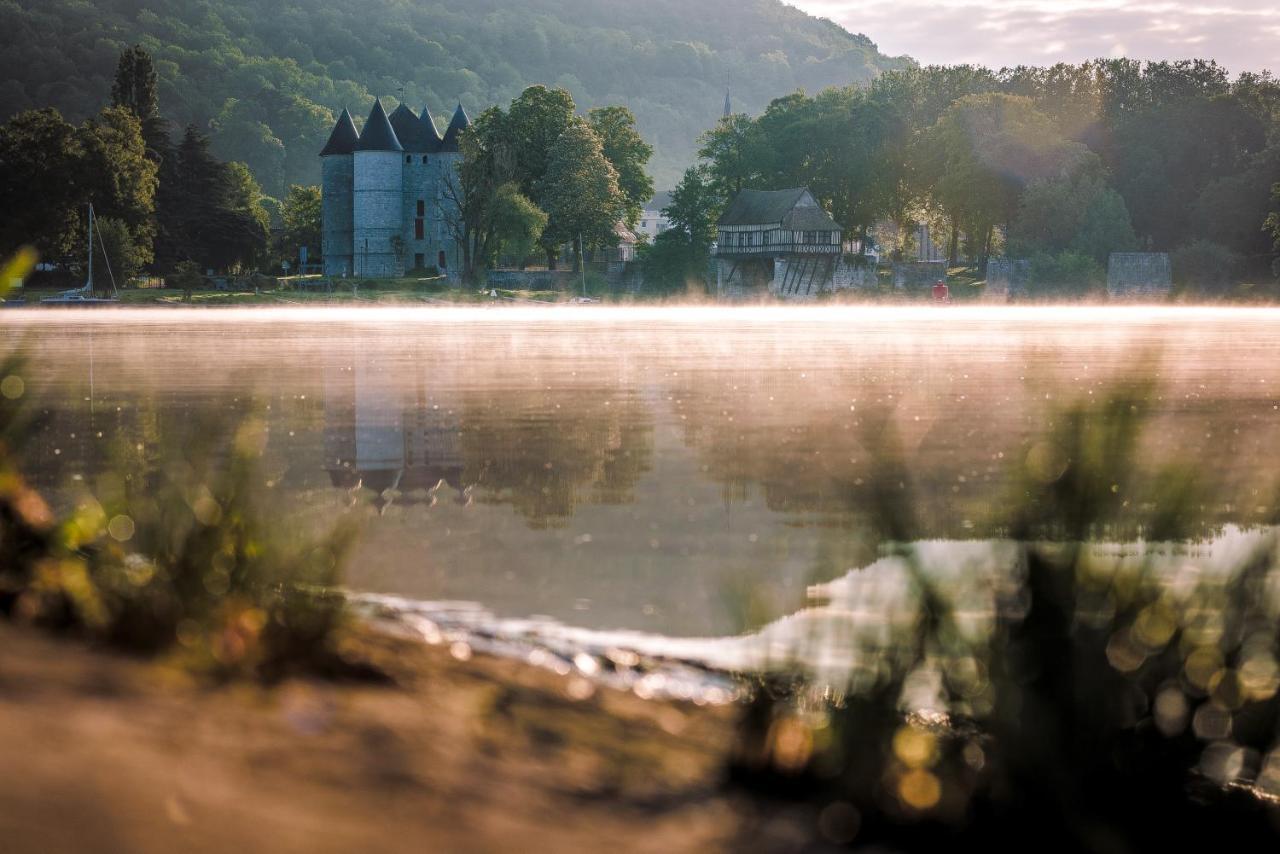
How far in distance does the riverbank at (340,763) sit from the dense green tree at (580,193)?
87772 millimetres

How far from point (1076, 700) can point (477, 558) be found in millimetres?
3908

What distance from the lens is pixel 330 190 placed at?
114 m

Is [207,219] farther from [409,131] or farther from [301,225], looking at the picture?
[301,225]

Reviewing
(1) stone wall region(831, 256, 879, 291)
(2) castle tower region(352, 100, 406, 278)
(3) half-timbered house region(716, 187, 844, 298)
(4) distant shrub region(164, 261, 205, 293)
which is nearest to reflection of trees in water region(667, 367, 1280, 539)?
(4) distant shrub region(164, 261, 205, 293)

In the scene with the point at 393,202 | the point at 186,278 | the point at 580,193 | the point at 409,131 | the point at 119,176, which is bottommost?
the point at 186,278

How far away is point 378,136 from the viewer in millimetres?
110625

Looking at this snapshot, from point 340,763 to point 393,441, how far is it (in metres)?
9.47

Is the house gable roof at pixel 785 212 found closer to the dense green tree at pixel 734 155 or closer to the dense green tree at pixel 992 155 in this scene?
the dense green tree at pixel 992 155

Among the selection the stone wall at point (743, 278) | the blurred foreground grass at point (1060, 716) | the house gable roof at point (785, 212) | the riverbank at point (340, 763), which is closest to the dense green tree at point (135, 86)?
the house gable roof at point (785, 212)

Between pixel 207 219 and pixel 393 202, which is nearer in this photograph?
pixel 207 219

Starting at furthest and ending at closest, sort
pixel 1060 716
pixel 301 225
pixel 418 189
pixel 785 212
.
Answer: pixel 301 225, pixel 418 189, pixel 785 212, pixel 1060 716

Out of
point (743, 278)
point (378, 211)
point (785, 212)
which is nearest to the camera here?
point (785, 212)

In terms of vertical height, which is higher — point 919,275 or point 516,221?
point 516,221

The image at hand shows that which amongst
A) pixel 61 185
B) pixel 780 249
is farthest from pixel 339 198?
pixel 780 249
